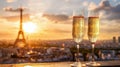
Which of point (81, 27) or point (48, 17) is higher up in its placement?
point (48, 17)

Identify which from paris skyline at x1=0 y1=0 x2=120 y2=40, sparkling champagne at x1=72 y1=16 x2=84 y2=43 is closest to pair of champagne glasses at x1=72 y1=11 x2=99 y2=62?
sparkling champagne at x1=72 y1=16 x2=84 y2=43

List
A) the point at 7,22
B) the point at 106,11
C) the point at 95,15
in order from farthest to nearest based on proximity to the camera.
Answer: the point at 106,11 < the point at 7,22 < the point at 95,15

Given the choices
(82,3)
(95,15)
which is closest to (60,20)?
(82,3)

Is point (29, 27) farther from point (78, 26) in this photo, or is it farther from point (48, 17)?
point (78, 26)

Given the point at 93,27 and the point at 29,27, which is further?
the point at 29,27

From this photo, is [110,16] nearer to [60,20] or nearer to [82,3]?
[82,3]

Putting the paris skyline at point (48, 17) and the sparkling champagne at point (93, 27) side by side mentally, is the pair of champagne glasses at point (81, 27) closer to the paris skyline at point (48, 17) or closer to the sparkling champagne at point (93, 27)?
the sparkling champagne at point (93, 27)

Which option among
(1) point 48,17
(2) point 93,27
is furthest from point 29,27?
(2) point 93,27

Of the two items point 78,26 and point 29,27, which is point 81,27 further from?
point 29,27

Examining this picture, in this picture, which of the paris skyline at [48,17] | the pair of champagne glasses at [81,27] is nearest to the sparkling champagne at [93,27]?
the pair of champagne glasses at [81,27]
